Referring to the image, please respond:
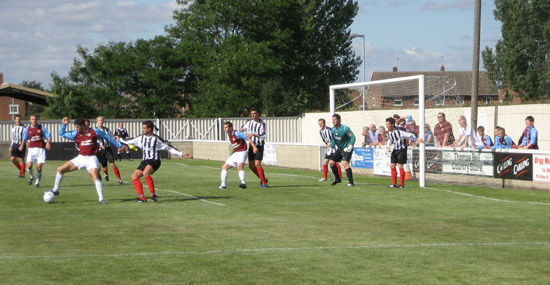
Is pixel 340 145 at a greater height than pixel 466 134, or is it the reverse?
pixel 466 134

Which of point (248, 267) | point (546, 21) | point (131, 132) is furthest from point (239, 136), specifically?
point (131, 132)

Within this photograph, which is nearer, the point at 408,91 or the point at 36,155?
the point at 36,155

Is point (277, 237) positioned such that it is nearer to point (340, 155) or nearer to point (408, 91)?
point (340, 155)

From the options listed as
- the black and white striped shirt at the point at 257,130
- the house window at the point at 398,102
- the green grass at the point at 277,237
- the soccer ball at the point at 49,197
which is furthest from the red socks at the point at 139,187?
the house window at the point at 398,102

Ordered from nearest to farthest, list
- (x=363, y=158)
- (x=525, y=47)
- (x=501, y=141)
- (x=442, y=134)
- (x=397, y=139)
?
(x=397, y=139), (x=501, y=141), (x=442, y=134), (x=363, y=158), (x=525, y=47)

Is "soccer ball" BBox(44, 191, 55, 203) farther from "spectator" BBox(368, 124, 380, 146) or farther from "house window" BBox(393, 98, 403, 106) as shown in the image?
"house window" BBox(393, 98, 403, 106)

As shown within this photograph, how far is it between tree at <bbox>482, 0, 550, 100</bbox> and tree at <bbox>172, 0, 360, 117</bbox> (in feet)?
50.6

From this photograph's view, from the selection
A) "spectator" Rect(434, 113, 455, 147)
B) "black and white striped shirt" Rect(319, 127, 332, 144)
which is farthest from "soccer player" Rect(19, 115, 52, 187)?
"spectator" Rect(434, 113, 455, 147)

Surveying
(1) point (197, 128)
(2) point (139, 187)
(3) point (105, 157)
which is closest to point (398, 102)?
(3) point (105, 157)

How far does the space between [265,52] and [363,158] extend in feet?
102

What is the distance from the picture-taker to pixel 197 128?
4722 cm

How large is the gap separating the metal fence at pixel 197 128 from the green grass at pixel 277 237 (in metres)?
25.9

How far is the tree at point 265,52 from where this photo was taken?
53.6m

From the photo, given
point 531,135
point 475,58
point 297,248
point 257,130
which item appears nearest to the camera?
point 297,248
